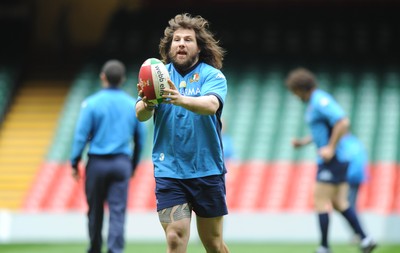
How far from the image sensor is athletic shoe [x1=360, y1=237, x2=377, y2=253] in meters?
11.1

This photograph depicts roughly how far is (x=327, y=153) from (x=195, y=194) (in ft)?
12.0

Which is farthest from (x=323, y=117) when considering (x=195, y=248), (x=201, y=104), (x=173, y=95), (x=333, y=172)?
(x=173, y=95)

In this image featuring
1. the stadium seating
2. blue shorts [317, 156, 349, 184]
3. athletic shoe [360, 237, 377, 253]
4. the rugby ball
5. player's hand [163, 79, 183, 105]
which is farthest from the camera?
the stadium seating

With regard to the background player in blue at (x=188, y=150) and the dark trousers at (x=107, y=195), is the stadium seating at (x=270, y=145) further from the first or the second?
the background player in blue at (x=188, y=150)

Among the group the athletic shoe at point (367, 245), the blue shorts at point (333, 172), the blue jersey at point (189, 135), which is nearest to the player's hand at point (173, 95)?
the blue jersey at point (189, 135)

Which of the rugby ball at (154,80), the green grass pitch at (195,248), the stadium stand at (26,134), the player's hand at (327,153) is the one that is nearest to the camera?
the rugby ball at (154,80)

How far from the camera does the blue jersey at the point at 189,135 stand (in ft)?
24.0

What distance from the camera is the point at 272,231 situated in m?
15.1

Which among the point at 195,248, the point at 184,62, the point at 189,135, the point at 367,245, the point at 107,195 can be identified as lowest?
the point at 195,248

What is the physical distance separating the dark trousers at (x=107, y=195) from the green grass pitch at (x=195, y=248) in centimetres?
293

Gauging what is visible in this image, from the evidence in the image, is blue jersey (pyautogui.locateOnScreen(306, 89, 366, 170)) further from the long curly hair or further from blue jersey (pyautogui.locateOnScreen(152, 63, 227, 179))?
blue jersey (pyautogui.locateOnScreen(152, 63, 227, 179))

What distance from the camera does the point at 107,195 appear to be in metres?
10.0

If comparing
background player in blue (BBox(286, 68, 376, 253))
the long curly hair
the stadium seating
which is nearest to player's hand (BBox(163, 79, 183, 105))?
the long curly hair

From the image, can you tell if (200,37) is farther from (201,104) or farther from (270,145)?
(270,145)
